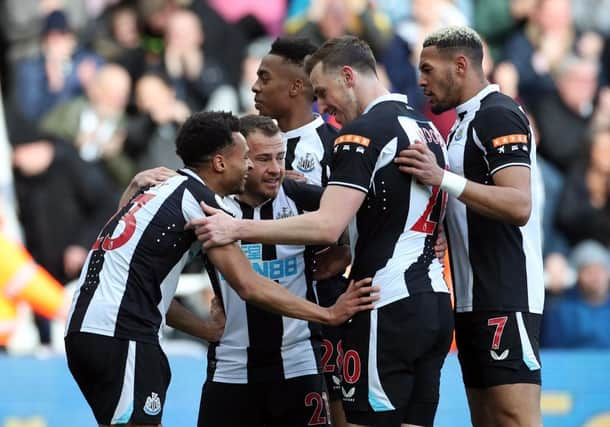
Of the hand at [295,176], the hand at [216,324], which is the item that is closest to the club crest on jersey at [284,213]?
the hand at [295,176]

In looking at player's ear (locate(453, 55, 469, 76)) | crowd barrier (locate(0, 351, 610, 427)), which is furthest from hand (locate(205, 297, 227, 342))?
crowd barrier (locate(0, 351, 610, 427))

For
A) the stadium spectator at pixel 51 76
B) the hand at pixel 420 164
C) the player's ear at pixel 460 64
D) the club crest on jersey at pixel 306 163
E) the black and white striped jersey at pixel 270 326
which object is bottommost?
the black and white striped jersey at pixel 270 326

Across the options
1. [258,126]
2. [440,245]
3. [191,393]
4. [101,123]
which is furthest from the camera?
[101,123]

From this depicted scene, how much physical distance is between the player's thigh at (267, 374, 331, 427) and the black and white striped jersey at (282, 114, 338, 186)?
1178 mm

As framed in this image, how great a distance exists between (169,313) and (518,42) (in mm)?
7880

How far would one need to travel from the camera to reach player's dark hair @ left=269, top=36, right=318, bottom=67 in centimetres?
778

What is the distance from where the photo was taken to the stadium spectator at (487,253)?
22.0 ft

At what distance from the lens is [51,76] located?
12.4m

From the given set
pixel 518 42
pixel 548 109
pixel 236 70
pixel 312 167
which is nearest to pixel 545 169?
pixel 548 109

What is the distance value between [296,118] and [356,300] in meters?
1.77

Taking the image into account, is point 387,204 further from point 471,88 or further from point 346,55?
point 471,88

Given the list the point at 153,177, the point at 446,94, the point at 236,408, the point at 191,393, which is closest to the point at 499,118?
the point at 446,94

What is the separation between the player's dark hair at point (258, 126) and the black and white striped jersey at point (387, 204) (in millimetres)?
Result: 794

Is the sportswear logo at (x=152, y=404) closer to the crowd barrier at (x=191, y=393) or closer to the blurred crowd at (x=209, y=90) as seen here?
the crowd barrier at (x=191, y=393)
